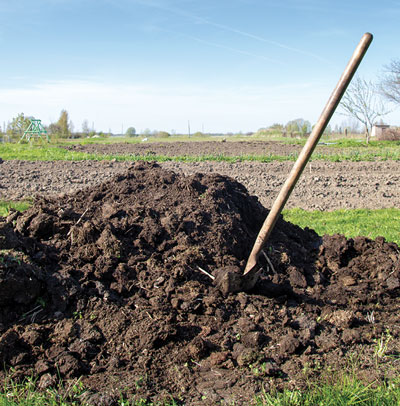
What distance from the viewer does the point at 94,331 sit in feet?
10.4

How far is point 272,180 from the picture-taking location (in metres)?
12.0

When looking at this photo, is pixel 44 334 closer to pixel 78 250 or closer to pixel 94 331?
pixel 94 331

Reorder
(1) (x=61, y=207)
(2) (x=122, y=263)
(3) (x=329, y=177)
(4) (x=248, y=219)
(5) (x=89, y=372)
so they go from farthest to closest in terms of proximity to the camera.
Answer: (3) (x=329, y=177) < (4) (x=248, y=219) < (1) (x=61, y=207) < (2) (x=122, y=263) < (5) (x=89, y=372)

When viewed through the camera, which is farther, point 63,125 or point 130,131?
point 130,131

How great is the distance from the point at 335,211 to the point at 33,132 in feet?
74.3

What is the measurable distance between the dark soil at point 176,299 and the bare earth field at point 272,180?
4916 mm

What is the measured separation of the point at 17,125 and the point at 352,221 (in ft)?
99.4

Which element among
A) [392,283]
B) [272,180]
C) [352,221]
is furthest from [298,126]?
[392,283]

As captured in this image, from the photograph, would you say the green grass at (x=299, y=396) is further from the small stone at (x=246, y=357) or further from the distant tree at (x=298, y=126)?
the distant tree at (x=298, y=126)

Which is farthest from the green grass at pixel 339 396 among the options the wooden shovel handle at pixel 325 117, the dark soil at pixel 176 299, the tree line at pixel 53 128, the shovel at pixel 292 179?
the tree line at pixel 53 128

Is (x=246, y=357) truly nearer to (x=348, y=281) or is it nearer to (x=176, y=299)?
(x=176, y=299)

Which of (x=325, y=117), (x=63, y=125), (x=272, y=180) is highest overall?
(x=63, y=125)

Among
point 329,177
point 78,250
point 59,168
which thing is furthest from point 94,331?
point 59,168

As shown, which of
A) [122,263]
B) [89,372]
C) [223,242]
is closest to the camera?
[89,372]
